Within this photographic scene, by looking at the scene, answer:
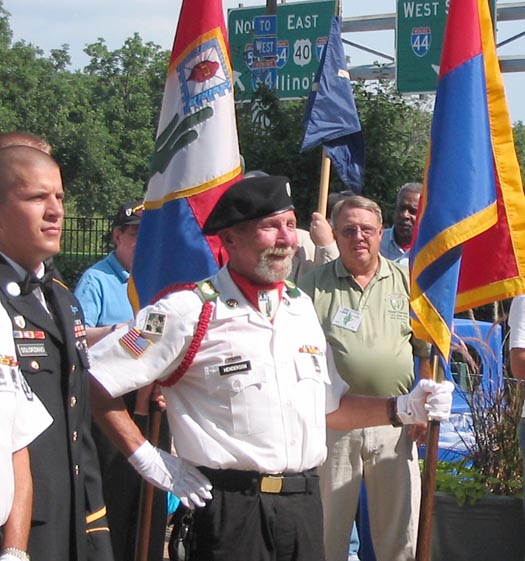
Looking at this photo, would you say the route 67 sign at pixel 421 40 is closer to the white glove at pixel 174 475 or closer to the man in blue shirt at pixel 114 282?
the man in blue shirt at pixel 114 282

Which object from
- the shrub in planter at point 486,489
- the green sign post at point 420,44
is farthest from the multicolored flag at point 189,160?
the green sign post at point 420,44

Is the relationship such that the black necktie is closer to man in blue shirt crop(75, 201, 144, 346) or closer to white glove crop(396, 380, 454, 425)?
white glove crop(396, 380, 454, 425)

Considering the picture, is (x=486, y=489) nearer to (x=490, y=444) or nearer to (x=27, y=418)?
(x=490, y=444)

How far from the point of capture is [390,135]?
11961mm

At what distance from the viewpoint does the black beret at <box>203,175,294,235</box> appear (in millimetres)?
3830

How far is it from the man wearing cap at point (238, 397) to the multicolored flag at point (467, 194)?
1.04 meters

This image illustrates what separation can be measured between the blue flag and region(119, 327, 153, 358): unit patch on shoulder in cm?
317

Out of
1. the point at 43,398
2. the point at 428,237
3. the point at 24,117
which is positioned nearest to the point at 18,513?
the point at 43,398

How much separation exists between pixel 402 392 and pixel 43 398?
2791 millimetres

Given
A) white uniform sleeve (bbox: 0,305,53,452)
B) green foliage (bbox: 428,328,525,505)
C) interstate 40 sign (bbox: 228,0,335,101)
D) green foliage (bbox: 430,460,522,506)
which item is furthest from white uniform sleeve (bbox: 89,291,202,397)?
interstate 40 sign (bbox: 228,0,335,101)

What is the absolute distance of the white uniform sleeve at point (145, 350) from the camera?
3.69 m

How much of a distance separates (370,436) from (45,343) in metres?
2.80

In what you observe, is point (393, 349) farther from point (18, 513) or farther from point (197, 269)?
point (18, 513)

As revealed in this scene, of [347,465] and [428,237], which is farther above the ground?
[428,237]
